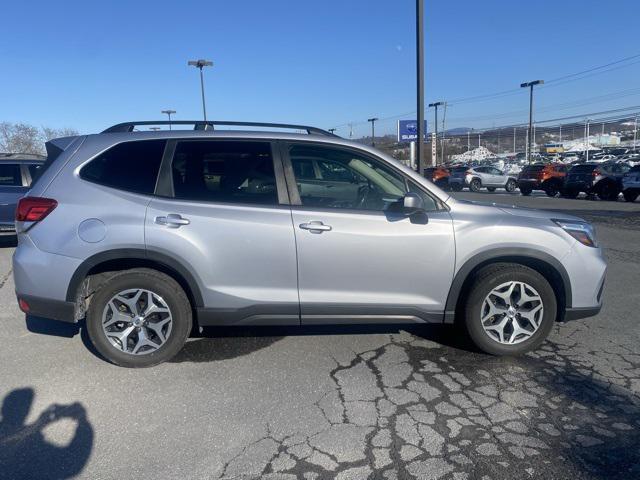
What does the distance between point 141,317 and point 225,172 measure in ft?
4.23

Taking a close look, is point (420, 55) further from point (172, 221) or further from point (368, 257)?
point (172, 221)

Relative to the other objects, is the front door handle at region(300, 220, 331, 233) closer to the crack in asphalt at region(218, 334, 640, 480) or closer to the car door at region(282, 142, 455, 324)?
the car door at region(282, 142, 455, 324)

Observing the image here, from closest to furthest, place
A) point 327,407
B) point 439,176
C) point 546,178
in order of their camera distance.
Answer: point 327,407
point 546,178
point 439,176

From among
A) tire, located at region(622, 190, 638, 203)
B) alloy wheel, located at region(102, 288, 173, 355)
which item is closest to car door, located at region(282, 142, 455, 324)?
alloy wheel, located at region(102, 288, 173, 355)

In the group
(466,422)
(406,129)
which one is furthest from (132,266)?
(406,129)

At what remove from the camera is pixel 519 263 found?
4.00 m

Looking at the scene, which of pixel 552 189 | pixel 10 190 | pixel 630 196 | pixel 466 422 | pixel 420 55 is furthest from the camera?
pixel 552 189

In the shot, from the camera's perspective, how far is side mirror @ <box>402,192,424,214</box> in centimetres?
368

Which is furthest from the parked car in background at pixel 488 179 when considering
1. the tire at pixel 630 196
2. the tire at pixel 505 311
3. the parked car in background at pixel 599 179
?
the tire at pixel 505 311

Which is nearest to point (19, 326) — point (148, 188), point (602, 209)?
point (148, 188)

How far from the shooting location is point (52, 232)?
12.1 feet

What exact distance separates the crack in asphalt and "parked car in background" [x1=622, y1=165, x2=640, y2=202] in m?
19.0

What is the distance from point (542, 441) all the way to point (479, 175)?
30427 millimetres

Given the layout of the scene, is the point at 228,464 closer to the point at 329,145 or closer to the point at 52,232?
A: the point at 52,232
